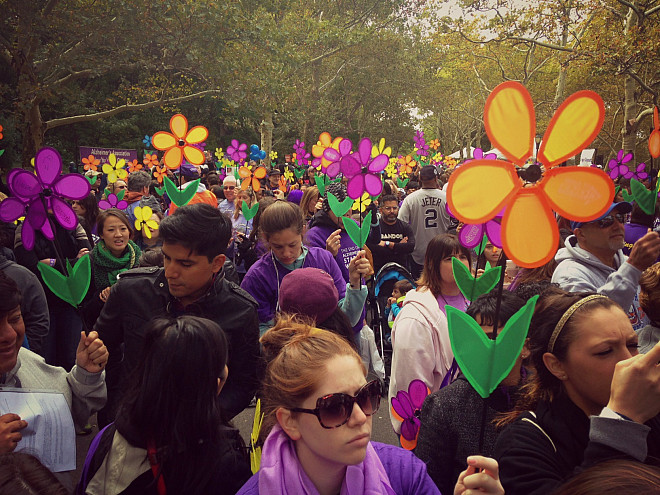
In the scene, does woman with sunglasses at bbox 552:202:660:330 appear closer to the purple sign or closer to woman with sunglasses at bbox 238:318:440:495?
woman with sunglasses at bbox 238:318:440:495

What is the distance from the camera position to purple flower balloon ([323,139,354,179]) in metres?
4.52

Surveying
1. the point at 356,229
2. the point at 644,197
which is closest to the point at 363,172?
the point at 356,229

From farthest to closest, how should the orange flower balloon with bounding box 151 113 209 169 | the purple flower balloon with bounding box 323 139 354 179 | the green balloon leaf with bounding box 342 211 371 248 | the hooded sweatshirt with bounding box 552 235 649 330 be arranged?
the purple flower balloon with bounding box 323 139 354 179 < the orange flower balloon with bounding box 151 113 209 169 < the green balloon leaf with bounding box 342 211 371 248 < the hooded sweatshirt with bounding box 552 235 649 330

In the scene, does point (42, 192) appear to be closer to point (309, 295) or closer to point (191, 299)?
point (191, 299)

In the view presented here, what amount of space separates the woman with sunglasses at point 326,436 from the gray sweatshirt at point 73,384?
762mm

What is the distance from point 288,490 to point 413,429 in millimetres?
933

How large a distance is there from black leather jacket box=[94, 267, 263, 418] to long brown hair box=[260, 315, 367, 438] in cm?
51

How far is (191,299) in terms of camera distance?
2131mm

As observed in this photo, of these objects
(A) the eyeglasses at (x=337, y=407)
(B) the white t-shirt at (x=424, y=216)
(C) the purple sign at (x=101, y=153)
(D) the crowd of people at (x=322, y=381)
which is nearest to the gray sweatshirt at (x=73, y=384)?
(D) the crowd of people at (x=322, y=381)

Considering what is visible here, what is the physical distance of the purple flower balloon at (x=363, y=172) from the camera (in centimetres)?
343

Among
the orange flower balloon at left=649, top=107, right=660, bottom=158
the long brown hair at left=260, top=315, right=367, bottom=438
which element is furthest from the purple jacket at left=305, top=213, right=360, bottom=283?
the long brown hair at left=260, top=315, right=367, bottom=438

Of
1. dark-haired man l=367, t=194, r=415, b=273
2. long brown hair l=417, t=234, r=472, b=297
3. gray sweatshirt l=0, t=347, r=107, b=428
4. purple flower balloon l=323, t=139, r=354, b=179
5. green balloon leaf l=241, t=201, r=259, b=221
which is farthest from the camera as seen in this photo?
dark-haired man l=367, t=194, r=415, b=273

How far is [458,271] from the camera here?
2193 millimetres

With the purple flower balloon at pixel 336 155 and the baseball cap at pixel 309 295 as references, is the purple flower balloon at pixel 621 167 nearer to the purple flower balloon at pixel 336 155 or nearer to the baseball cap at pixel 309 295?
the purple flower balloon at pixel 336 155
